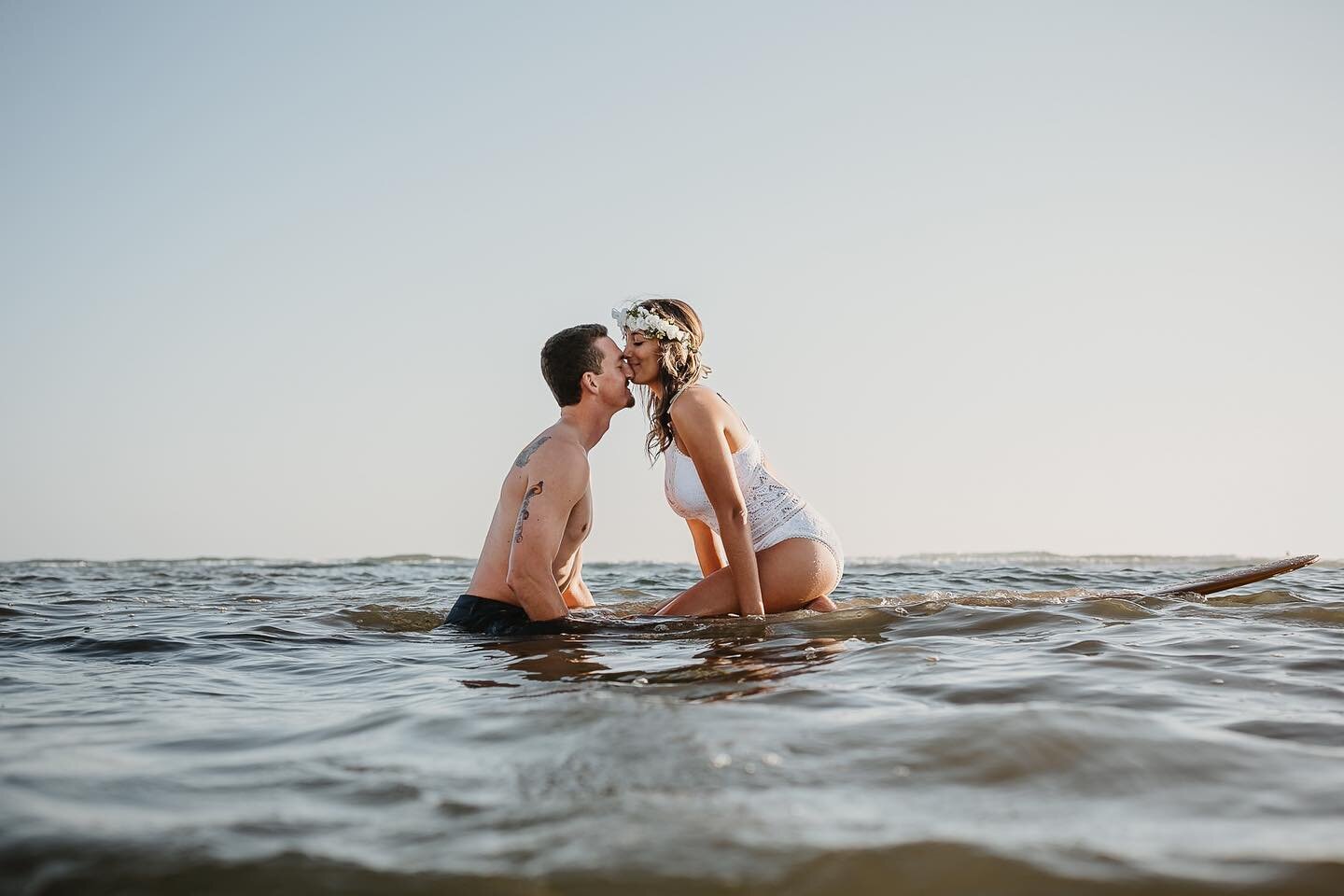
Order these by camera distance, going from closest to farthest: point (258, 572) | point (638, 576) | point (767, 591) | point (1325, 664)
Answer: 1. point (1325, 664)
2. point (767, 591)
3. point (638, 576)
4. point (258, 572)

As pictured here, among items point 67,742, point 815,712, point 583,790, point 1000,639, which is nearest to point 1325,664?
point 1000,639

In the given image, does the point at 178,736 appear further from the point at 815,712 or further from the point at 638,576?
the point at 638,576

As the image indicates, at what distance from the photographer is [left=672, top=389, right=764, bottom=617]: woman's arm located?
6094mm

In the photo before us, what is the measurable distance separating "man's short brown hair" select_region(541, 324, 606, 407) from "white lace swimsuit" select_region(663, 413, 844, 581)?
803 mm

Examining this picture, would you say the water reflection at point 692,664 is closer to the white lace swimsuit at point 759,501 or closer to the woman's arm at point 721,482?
the woman's arm at point 721,482

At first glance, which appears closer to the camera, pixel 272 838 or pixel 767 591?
pixel 272 838

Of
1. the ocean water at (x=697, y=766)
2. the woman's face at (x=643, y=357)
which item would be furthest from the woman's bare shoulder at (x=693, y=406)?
the ocean water at (x=697, y=766)

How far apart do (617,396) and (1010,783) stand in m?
4.60

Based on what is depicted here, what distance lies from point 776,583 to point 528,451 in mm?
1900

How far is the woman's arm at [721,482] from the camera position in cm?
609

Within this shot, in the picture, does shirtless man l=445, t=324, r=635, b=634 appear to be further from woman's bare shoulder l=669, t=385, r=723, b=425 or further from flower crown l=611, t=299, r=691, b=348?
woman's bare shoulder l=669, t=385, r=723, b=425

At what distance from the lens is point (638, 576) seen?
14266 mm

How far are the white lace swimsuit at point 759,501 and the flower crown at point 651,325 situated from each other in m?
0.77

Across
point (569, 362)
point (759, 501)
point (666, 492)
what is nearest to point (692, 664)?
point (759, 501)
